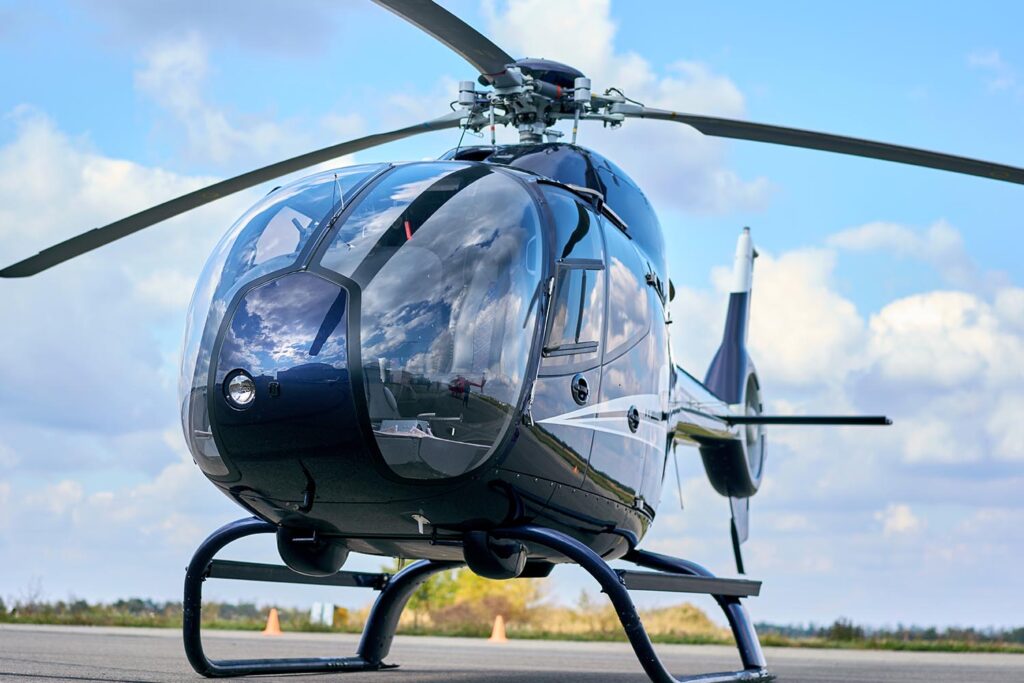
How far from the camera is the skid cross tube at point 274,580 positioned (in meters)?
7.54

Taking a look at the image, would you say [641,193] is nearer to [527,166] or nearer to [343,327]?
[527,166]

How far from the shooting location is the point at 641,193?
8805 mm

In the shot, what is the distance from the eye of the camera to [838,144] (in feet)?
30.1

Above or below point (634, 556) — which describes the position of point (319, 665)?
below

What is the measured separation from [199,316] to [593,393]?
2.26 meters

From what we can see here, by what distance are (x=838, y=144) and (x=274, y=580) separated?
529cm

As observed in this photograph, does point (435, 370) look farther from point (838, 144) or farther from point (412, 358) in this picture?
point (838, 144)

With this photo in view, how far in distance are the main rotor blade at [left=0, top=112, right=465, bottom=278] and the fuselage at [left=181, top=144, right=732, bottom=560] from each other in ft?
6.11

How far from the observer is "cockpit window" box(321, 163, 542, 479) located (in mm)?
5859

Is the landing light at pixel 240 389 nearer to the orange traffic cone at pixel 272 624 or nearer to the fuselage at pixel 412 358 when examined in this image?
the fuselage at pixel 412 358

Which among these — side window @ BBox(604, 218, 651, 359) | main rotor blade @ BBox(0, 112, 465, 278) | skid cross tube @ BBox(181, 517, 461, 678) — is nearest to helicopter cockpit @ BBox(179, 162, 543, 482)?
side window @ BBox(604, 218, 651, 359)

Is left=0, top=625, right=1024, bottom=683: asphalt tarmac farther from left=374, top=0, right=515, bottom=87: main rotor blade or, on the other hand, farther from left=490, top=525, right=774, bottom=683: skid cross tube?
left=374, top=0, right=515, bottom=87: main rotor blade

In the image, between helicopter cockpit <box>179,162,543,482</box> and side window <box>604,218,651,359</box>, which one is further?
side window <box>604,218,651,359</box>

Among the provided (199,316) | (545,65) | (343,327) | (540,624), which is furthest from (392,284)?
(540,624)
